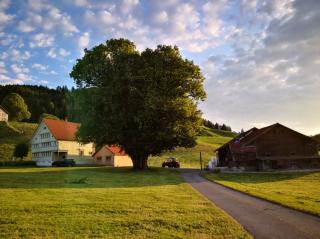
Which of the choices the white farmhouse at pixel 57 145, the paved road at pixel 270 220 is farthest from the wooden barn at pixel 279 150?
the white farmhouse at pixel 57 145

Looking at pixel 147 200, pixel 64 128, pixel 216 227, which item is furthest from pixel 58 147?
pixel 216 227

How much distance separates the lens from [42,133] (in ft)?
282

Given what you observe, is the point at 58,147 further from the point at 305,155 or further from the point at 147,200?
the point at 147,200

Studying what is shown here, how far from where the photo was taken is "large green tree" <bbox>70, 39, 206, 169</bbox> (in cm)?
4584

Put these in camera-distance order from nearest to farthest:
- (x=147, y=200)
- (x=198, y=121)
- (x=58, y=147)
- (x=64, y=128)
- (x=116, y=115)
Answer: (x=147, y=200), (x=116, y=115), (x=198, y=121), (x=58, y=147), (x=64, y=128)

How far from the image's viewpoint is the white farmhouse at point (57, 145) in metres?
79.8

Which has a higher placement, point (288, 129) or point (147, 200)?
point (288, 129)

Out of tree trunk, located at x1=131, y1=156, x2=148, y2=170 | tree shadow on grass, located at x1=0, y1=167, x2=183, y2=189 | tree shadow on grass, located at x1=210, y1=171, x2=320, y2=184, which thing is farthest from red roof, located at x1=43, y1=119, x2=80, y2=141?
tree shadow on grass, located at x1=210, y1=171, x2=320, y2=184

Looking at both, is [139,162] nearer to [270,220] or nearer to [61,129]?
[61,129]

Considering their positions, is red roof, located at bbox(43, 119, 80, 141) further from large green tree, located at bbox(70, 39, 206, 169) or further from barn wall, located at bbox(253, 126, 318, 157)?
barn wall, located at bbox(253, 126, 318, 157)

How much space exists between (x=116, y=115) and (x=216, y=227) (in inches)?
1367

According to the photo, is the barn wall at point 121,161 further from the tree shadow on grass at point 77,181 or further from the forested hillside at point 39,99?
the forested hillside at point 39,99

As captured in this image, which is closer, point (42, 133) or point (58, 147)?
point (58, 147)

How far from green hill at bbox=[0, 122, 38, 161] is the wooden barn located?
191 feet
